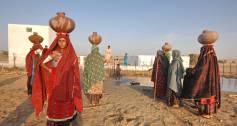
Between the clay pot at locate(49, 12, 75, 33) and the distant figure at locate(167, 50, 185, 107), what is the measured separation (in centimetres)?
393

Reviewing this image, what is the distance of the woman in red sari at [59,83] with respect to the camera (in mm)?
2918

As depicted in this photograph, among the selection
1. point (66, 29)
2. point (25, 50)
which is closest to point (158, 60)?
point (66, 29)

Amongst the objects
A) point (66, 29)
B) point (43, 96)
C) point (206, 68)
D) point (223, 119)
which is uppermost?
point (66, 29)

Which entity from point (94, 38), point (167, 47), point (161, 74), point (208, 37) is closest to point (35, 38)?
point (94, 38)

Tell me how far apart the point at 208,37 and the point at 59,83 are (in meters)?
3.91

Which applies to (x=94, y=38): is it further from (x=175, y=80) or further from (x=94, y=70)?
(x=175, y=80)

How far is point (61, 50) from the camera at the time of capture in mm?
3025

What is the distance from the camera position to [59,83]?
115 inches

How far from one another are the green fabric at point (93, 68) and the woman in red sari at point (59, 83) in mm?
2796

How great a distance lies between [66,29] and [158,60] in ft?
15.8

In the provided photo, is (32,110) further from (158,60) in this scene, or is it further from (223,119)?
(223,119)

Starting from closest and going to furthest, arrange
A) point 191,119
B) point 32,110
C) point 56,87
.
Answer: point 56,87 → point 191,119 → point 32,110

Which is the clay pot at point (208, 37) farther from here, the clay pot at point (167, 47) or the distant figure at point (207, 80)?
the clay pot at point (167, 47)

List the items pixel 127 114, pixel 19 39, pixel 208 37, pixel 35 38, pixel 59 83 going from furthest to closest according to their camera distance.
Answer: pixel 19 39 < pixel 35 38 < pixel 127 114 < pixel 208 37 < pixel 59 83
